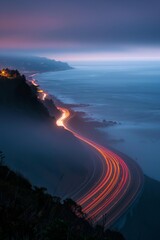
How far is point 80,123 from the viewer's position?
192 ft

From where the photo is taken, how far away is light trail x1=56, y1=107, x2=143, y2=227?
24859 mm

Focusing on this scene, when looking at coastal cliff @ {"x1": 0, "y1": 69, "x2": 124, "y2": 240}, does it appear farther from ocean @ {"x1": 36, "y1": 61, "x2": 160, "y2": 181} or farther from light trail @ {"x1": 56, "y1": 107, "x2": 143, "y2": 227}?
ocean @ {"x1": 36, "y1": 61, "x2": 160, "y2": 181}

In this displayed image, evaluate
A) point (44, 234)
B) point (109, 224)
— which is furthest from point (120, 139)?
point (44, 234)

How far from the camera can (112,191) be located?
2870cm

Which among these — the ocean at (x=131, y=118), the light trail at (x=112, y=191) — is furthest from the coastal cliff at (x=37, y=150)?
the ocean at (x=131, y=118)

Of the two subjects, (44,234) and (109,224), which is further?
(109,224)

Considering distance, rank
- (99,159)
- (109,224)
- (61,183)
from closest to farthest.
Result: 1. (109,224)
2. (61,183)
3. (99,159)

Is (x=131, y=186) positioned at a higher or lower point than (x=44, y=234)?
lower

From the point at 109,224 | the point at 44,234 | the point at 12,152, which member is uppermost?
the point at 44,234

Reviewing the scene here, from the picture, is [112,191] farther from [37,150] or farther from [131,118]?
[131,118]

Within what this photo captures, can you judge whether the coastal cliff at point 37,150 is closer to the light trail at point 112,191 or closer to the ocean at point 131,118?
the light trail at point 112,191

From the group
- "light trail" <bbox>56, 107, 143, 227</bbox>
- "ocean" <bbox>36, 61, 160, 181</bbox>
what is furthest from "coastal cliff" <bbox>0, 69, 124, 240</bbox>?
"ocean" <bbox>36, 61, 160, 181</bbox>

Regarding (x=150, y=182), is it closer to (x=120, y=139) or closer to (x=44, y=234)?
(x=120, y=139)

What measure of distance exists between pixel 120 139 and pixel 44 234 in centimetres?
4314
